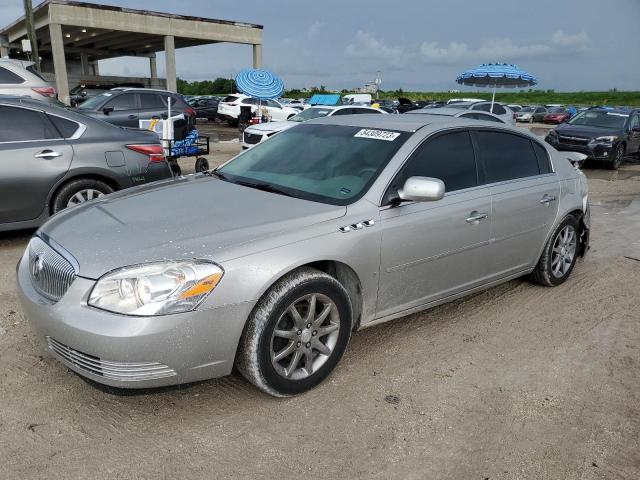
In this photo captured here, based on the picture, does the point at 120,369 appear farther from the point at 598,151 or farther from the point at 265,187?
the point at 598,151

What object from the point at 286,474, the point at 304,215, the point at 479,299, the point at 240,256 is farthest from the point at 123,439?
the point at 479,299

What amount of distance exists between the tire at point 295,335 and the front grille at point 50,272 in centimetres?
92

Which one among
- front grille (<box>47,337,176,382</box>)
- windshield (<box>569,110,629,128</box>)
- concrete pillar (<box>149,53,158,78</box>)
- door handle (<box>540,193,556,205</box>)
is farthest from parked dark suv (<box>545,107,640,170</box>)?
concrete pillar (<box>149,53,158,78</box>)

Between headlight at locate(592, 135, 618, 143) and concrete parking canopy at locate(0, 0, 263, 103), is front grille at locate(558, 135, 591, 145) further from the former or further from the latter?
concrete parking canopy at locate(0, 0, 263, 103)

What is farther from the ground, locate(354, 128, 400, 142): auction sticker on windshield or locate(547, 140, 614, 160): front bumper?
locate(354, 128, 400, 142): auction sticker on windshield

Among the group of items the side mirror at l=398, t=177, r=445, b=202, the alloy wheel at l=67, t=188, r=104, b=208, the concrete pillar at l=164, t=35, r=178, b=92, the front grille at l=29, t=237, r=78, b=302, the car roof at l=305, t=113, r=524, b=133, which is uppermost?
the concrete pillar at l=164, t=35, r=178, b=92

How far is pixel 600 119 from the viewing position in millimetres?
14945

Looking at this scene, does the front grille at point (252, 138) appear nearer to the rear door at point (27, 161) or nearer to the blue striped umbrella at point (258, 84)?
the blue striped umbrella at point (258, 84)

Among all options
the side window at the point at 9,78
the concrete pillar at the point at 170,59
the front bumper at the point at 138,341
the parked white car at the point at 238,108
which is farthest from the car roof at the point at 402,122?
the concrete pillar at the point at 170,59

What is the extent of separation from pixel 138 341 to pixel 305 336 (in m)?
0.92

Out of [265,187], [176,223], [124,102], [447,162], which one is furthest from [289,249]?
[124,102]

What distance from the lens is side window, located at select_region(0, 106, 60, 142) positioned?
17.7ft

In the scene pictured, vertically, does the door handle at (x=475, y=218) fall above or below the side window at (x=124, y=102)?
below

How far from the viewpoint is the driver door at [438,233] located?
11.0 feet
